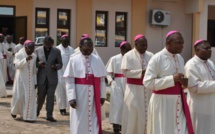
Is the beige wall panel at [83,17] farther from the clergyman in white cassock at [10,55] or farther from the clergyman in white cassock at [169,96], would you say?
the clergyman in white cassock at [169,96]

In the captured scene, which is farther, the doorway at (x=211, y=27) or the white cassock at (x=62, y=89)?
the doorway at (x=211, y=27)

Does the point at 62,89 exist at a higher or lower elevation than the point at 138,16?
lower

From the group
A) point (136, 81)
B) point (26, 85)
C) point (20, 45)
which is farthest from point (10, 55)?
point (136, 81)

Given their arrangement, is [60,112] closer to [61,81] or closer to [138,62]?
[61,81]

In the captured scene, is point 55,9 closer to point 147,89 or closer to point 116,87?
point 116,87

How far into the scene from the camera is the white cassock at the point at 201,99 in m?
6.58

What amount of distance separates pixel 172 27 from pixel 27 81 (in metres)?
12.0

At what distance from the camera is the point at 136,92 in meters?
7.93

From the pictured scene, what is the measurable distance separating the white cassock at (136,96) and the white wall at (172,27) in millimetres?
12957

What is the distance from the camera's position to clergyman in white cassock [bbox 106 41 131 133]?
9.60 meters

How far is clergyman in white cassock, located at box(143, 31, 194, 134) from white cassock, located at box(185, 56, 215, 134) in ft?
1.14

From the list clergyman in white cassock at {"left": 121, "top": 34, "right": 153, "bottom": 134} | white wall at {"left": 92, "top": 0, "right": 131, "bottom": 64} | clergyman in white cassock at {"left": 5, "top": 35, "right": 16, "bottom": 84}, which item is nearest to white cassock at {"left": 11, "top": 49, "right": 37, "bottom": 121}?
clergyman in white cassock at {"left": 121, "top": 34, "right": 153, "bottom": 134}

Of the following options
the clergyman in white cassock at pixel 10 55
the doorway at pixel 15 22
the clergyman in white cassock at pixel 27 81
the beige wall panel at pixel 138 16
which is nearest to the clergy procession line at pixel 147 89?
the clergyman in white cassock at pixel 27 81

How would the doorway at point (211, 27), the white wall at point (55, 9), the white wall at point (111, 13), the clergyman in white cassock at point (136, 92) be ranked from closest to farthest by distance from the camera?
the clergyman in white cassock at point (136, 92) → the white wall at point (55, 9) → the white wall at point (111, 13) → the doorway at point (211, 27)
